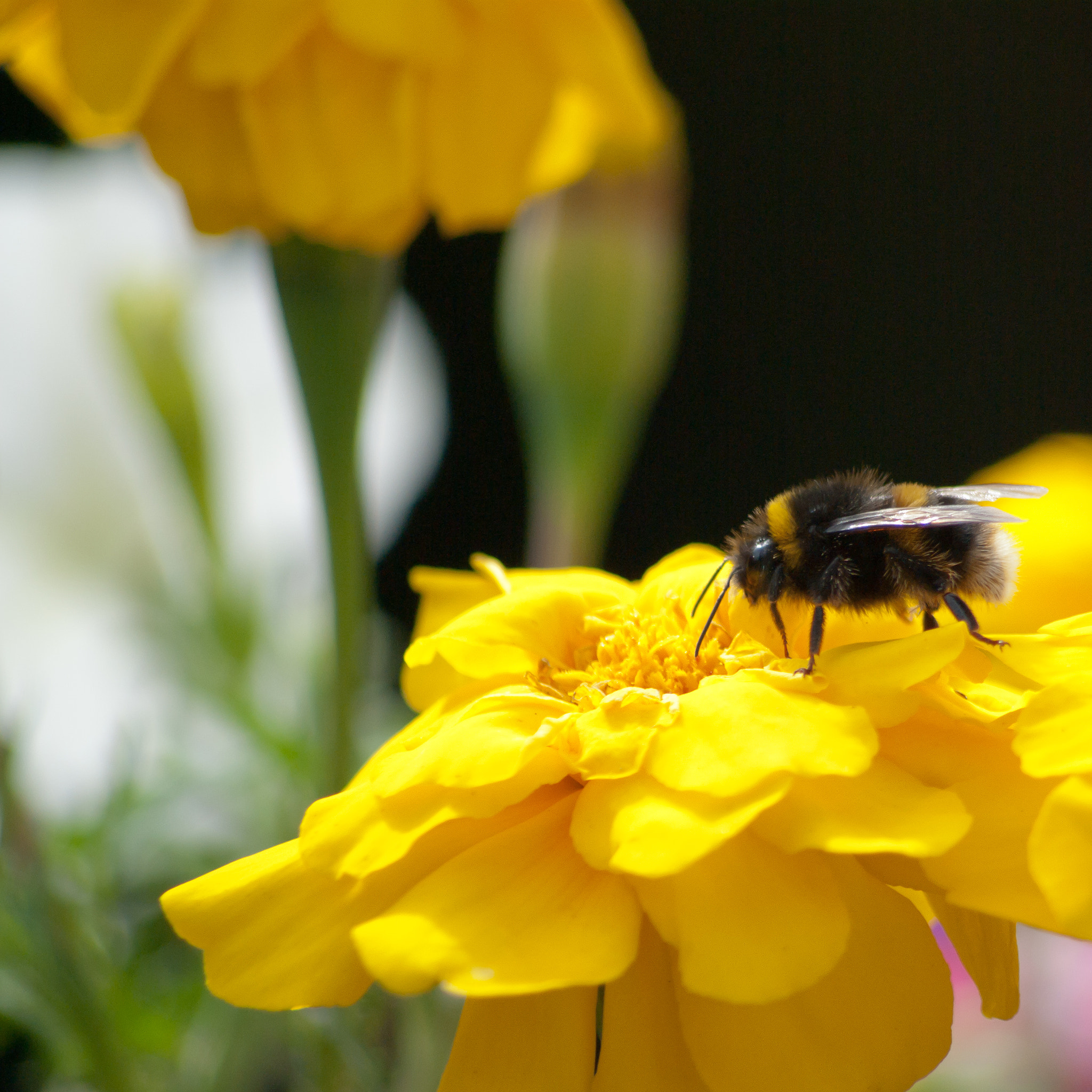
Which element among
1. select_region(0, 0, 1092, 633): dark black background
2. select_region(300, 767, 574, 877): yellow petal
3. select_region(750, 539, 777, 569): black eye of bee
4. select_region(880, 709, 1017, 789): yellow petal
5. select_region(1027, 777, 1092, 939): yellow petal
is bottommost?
select_region(0, 0, 1092, 633): dark black background

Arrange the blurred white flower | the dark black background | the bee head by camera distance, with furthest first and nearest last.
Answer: the dark black background, the blurred white flower, the bee head

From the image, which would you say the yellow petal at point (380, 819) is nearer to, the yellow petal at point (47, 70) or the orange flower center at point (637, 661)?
the orange flower center at point (637, 661)

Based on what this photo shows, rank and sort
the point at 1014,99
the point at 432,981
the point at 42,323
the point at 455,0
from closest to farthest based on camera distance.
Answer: the point at 432,981 → the point at 455,0 → the point at 42,323 → the point at 1014,99

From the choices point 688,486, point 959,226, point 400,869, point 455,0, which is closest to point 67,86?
point 455,0

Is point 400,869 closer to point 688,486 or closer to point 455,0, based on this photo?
point 455,0

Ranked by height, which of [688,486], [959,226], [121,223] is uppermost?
[121,223]

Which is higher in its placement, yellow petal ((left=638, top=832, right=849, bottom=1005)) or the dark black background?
yellow petal ((left=638, top=832, right=849, bottom=1005))

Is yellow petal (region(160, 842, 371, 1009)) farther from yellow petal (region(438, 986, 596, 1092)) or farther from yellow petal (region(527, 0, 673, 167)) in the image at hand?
yellow petal (region(527, 0, 673, 167))

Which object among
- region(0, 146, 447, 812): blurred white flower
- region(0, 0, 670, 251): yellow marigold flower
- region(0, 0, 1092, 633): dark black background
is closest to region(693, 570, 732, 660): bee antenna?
region(0, 0, 670, 251): yellow marigold flower
